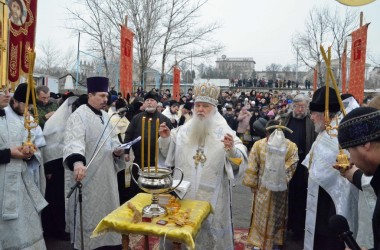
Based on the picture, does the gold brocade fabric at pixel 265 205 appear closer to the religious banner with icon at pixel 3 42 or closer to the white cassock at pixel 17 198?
the white cassock at pixel 17 198

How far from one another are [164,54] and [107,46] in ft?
13.7

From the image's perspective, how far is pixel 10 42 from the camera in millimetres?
8477

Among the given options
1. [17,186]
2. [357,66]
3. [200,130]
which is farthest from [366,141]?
[357,66]

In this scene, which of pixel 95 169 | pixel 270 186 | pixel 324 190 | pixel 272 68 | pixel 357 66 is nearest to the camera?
pixel 324 190

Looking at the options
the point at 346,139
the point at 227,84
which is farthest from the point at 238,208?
the point at 227,84

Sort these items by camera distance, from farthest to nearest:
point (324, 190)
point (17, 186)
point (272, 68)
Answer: point (272, 68) → point (17, 186) → point (324, 190)

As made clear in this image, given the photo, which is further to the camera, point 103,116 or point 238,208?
point 238,208

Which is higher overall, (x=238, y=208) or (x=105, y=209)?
(x=105, y=209)

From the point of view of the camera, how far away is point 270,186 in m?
4.06

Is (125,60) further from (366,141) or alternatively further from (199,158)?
(366,141)

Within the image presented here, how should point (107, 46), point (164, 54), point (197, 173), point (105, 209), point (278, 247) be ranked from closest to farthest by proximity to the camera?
1. point (197, 173)
2. point (105, 209)
3. point (278, 247)
4. point (164, 54)
5. point (107, 46)

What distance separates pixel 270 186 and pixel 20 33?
23.9ft

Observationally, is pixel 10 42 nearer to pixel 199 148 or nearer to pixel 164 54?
pixel 199 148

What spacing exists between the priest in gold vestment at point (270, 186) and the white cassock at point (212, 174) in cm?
51
